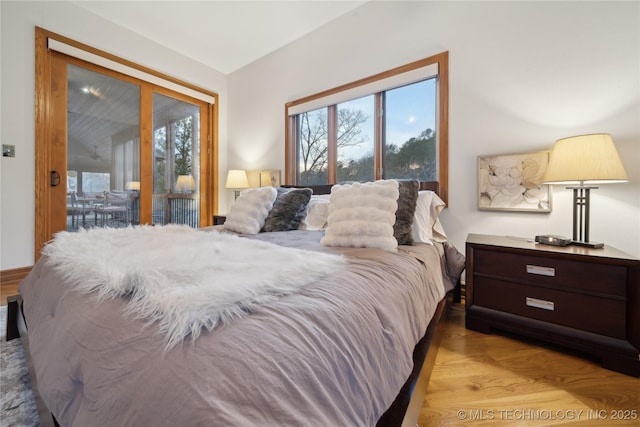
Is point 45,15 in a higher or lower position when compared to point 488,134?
higher

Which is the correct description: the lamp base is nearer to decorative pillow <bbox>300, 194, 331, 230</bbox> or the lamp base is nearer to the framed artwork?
the framed artwork

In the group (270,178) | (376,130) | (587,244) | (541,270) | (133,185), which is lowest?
(541,270)

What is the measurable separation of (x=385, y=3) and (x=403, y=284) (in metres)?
2.68

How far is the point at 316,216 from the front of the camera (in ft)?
6.93

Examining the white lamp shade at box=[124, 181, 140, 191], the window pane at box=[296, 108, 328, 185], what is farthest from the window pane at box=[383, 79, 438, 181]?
the white lamp shade at box=[124, 181, 140, 191]

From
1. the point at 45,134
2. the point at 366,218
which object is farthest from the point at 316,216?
the point at 45,134

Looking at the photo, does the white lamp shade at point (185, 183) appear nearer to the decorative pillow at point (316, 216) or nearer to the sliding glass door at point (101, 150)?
the sliding glass door at point (101, 150)

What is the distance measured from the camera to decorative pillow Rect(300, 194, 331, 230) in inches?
82.0

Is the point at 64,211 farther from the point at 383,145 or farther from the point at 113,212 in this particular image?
the point at 383,145

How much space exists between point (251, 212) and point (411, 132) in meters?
1.59

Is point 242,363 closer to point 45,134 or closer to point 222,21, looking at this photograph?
point 45,134

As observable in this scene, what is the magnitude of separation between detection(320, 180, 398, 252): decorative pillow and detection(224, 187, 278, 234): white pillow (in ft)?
2.07

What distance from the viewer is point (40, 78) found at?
2496 millimetres

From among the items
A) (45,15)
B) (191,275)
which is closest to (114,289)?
(191,275)
